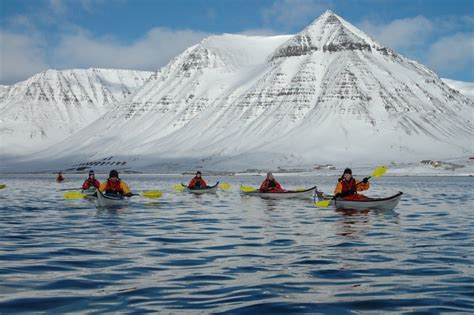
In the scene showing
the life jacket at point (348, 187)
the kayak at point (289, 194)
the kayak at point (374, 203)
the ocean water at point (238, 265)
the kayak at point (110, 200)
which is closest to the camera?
the ocean water at point (238, 265)

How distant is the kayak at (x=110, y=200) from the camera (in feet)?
112

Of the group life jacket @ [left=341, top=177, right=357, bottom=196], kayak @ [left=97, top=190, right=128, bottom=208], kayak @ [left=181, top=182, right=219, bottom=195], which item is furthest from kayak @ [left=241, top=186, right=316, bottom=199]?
kayak @ [left=97, top=190, right=128, bottom=208]

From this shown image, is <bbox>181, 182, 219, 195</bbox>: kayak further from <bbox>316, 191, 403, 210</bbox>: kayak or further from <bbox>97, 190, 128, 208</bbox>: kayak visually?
<bbox>316, 191, 403, 210</bbox>: kayak

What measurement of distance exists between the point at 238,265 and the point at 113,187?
70.5 feet

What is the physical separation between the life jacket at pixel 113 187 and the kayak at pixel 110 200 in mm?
433

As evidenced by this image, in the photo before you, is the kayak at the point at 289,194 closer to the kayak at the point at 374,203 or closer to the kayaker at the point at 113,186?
the kayak at the point at 374,203

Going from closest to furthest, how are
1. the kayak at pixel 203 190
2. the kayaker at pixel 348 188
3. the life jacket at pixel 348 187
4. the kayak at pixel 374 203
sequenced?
A: the kayak at pixel 374 203 < the kayaker at pixel 348 188 < the life jacket at pixel 348 187 < the kayak at pixel 203 190

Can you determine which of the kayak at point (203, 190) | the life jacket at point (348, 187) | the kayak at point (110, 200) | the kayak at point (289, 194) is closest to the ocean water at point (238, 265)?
the life jacket at point (348, 187)

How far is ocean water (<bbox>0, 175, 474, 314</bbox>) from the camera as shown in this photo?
11539 mm

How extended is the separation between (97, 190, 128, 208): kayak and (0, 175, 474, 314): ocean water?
590cm

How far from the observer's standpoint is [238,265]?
50.8 feet

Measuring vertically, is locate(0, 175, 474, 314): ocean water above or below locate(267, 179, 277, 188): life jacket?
below

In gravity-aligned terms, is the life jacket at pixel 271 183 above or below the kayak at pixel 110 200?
above

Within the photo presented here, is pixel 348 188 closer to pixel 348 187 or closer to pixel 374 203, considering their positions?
pixel 348 187
